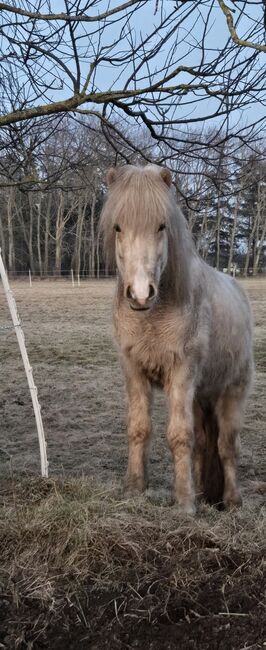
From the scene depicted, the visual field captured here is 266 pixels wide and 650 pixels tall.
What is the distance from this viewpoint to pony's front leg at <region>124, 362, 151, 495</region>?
365 centimetres

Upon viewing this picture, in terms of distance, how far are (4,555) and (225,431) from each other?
94.4 inches

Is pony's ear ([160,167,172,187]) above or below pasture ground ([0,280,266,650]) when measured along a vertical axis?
above

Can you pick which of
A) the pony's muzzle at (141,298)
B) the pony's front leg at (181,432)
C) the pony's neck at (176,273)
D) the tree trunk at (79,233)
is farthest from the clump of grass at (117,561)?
the tree trunk at (79,233)

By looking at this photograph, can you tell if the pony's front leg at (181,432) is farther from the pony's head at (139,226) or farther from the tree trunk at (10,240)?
the tree trunk at (10,240)

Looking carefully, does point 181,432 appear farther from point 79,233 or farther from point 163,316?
point 79,233

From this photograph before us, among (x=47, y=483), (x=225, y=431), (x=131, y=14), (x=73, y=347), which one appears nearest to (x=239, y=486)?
(x=225, y=431)

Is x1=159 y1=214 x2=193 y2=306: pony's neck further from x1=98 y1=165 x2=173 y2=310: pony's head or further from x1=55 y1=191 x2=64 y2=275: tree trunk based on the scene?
x1=55 y1=191 x2=64 y2=275: tree trunk

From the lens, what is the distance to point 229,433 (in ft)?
15.0

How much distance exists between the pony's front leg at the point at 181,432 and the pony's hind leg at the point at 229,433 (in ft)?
3.58

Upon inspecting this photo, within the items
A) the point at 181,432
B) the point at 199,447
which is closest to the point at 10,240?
the point at 199,447

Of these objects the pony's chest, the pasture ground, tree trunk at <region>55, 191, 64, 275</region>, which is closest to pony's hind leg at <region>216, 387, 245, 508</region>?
the pasture ground

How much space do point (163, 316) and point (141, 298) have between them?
0.66m

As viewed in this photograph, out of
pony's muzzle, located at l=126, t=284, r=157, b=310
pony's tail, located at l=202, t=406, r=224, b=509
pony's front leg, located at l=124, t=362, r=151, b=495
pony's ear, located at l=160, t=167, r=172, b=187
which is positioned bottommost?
pony's tail, located at l=202, t=406, r=224, b=509

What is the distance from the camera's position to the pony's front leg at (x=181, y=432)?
3.46 m
